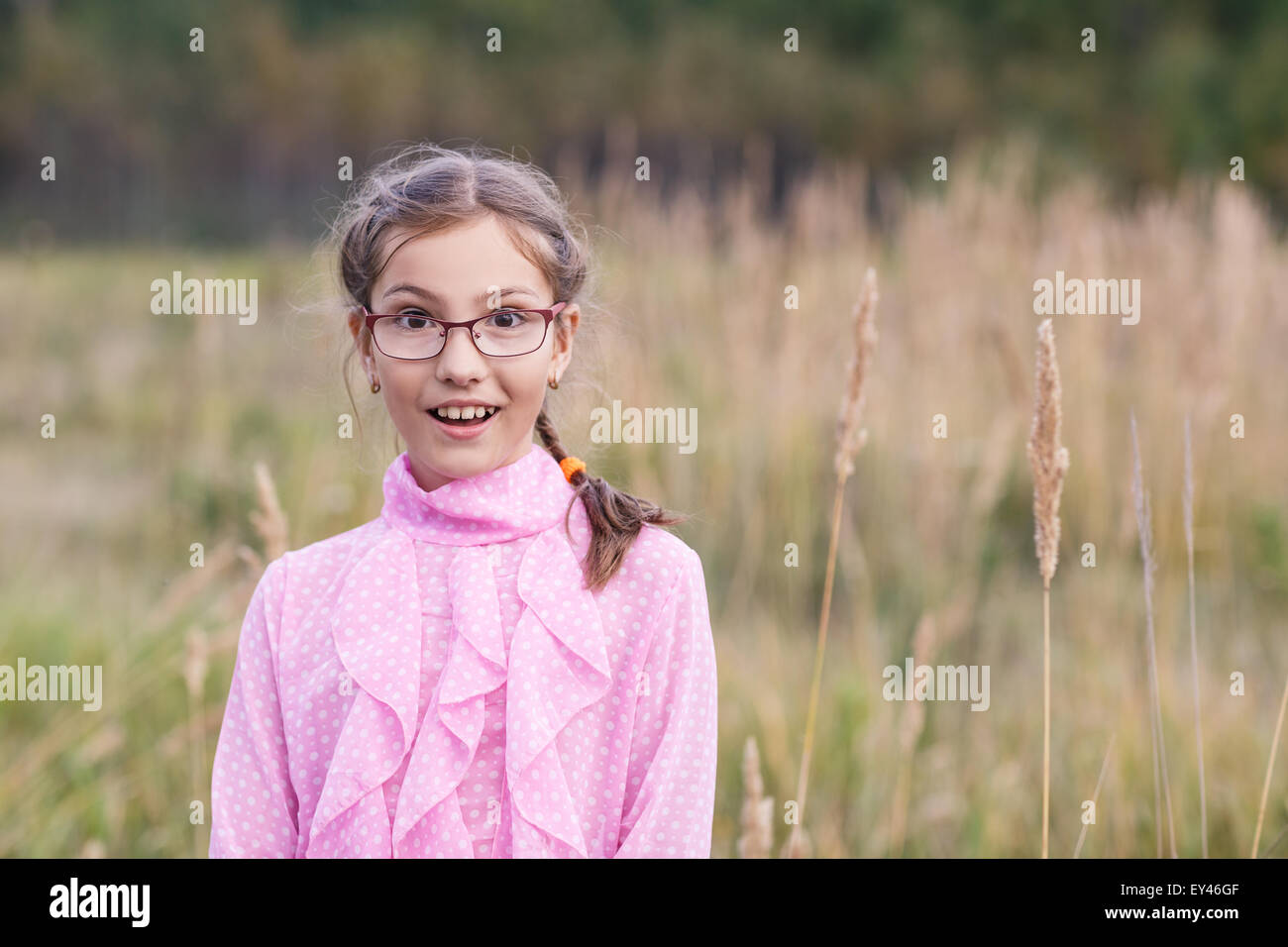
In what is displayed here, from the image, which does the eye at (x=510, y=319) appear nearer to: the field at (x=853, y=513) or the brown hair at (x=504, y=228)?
the brown hair at (x=504, y=228)

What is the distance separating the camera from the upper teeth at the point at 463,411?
1080 millimetres

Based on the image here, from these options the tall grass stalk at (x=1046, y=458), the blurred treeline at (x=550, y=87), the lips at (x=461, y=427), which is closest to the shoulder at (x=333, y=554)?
the lips at (x=461, y=427)

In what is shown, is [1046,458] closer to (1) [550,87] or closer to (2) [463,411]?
(2) [463,411]

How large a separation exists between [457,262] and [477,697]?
37cm

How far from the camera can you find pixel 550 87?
478 inches

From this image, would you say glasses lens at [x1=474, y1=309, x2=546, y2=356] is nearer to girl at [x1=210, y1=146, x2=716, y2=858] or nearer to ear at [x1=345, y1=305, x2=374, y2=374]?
girl at [x1=210, y1=146, x2=716, y2=858]

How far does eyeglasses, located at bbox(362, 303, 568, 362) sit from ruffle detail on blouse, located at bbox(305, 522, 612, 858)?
0.19 m

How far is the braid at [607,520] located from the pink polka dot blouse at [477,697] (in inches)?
0.5

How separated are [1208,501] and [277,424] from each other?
8.85 feet

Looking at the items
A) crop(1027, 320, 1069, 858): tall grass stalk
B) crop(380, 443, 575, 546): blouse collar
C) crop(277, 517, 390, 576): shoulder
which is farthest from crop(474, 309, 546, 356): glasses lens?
crop(1027, 320, 1069, 858): tall grass stalk

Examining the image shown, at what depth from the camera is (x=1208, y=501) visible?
312 centimetres

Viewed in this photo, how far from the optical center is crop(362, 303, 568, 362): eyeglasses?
3.50 ft

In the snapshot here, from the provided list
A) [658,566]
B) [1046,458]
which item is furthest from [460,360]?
[1046,458]
